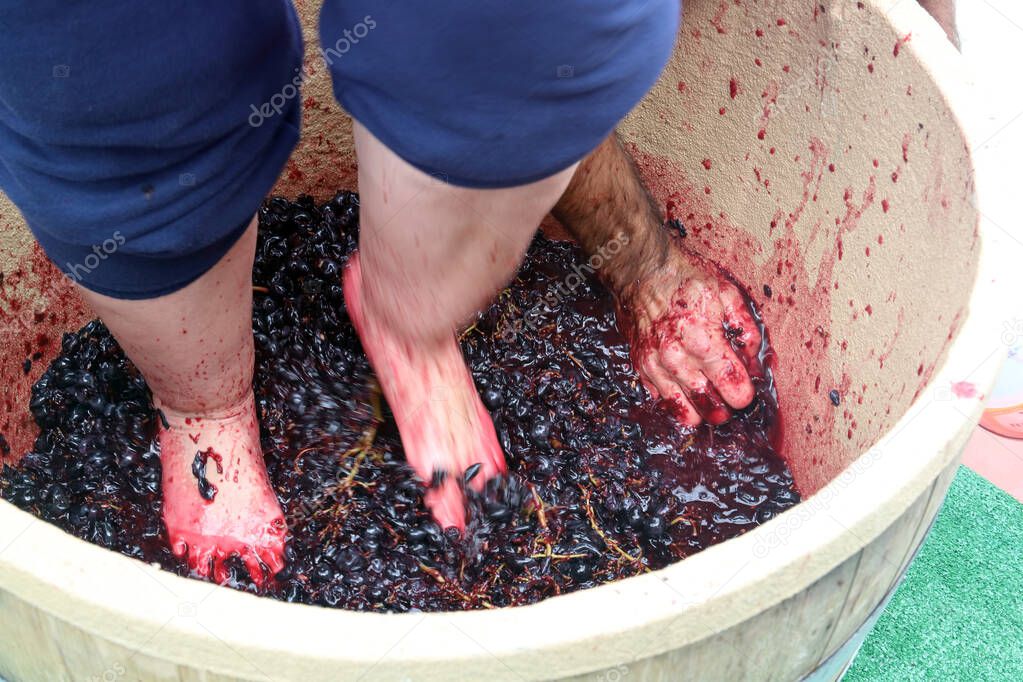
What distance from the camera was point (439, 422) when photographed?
47.4 inches

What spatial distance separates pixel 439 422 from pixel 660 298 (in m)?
0.50

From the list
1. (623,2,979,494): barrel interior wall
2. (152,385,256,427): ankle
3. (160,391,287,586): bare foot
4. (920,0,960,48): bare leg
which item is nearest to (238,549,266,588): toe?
(160,391,287,586): bare foot

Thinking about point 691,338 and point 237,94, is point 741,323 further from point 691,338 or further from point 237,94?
point 237,94

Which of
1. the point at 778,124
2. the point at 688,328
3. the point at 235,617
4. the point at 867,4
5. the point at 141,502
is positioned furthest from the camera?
the point at 688,328

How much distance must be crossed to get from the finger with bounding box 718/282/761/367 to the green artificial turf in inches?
15.4

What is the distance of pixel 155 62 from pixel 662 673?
58cm

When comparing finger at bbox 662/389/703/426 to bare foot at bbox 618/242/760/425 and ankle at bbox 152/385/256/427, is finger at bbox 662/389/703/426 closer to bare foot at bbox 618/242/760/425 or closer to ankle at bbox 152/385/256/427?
bare foot at bbox 618/242/760/425

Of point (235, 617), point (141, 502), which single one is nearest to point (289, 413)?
point (141, 502)

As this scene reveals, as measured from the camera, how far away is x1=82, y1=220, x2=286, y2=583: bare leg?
3.53 ft

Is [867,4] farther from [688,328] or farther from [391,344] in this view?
[391,344]

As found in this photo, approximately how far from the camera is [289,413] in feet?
4.43

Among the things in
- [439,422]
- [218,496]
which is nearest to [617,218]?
[439,422]

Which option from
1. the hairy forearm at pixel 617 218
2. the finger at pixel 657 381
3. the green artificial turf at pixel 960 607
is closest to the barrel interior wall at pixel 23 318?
the hairy forearm at pixel 617 218

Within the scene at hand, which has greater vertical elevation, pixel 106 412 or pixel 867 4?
pixel 867 4
